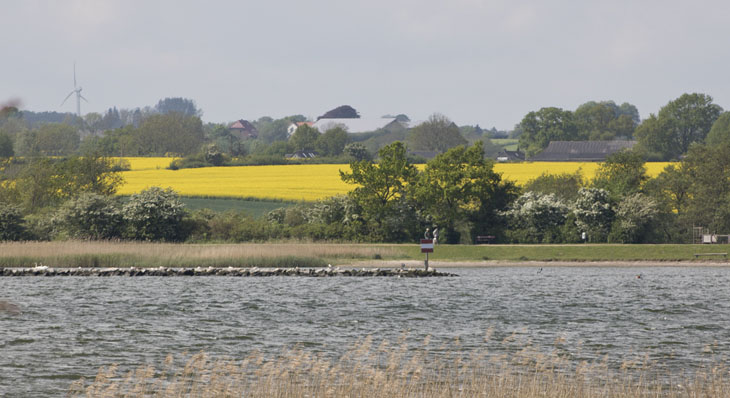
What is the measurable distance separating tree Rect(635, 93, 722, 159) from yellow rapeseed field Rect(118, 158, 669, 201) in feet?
154

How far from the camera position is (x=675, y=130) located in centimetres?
18738

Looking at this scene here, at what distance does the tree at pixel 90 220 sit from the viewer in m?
73.9

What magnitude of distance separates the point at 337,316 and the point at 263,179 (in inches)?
3256

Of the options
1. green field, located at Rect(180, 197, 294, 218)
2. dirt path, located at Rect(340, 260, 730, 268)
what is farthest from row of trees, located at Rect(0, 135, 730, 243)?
green field, located at Rect(180, 197, 294, 218)

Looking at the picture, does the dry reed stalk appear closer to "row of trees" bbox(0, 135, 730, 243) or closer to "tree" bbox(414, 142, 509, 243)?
"row of trees" bbox(0, 135, 730, 243)

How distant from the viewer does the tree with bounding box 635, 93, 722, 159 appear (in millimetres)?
182000

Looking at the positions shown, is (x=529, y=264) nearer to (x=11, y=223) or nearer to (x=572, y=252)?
(x=572, y=252)

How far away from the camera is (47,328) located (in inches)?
1364

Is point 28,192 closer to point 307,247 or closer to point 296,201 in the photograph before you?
point 296,201

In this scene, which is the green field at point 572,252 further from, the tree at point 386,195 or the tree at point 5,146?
the tree at point 5,146

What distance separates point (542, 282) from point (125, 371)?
1259 inches

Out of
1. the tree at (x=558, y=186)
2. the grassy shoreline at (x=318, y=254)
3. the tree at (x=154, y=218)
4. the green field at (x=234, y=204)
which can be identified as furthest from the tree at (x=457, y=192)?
the tree at (x=154, y=218)

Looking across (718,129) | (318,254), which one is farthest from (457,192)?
(718,129)

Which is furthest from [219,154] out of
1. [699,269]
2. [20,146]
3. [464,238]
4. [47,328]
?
[47,328]
